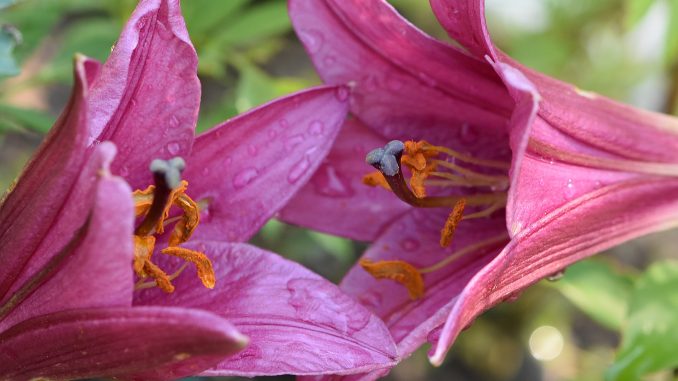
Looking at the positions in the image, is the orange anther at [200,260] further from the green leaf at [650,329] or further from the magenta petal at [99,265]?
the green leaf at [650,329]

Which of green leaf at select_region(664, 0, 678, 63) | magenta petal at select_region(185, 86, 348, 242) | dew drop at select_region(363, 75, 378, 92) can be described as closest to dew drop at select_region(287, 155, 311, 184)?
magenta petal at select_region(185, 86, 348, 242)

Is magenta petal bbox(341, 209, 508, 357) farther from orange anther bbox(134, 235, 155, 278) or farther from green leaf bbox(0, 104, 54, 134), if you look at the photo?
green leaf bbox(0, 104, 54, 134)

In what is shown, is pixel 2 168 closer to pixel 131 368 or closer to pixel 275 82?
pixel 275 82

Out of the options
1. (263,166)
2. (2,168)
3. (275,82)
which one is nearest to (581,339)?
(275,82)

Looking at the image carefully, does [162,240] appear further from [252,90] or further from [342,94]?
[252,90]

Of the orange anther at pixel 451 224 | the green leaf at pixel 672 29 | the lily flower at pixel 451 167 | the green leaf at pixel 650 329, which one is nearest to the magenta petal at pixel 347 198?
the lily flower at pixel 451 167

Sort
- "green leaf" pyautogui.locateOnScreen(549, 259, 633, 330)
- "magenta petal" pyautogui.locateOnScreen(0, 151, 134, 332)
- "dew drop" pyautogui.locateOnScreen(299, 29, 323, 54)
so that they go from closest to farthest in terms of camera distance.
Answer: "magenta petal" pyautogui.locateOnScreen(0, 151, 134, 332) < "dew drop" pyautogui.locateOnScreen(299, 29, 323, 54) < "green leaf" pyautogui.locateOnScreen(549, 259, 633, 330)
